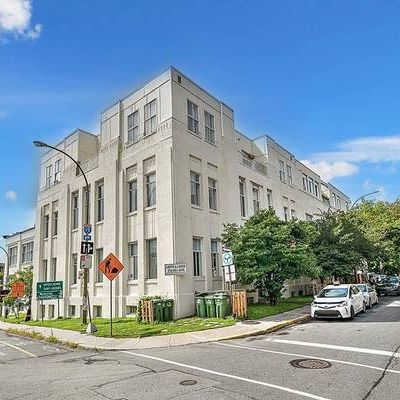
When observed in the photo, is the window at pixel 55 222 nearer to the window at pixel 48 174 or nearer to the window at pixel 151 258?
the window at pixel 48 174

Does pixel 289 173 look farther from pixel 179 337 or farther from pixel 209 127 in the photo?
pixel 179 337

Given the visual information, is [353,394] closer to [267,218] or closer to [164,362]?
[164,362]

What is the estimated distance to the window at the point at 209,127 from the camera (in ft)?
80.1

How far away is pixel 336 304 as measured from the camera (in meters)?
17.0

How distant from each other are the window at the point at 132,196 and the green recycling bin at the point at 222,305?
26.2ft

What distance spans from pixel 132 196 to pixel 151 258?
4.33 meters

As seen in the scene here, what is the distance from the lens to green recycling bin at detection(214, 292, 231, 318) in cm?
1780

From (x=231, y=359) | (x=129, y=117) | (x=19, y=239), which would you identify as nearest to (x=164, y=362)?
(x=231, y=359)

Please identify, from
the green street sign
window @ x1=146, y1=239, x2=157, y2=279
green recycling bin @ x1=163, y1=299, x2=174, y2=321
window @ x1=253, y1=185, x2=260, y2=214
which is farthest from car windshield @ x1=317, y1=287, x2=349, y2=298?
the green street sign

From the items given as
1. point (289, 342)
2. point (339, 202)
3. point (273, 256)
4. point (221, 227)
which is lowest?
point (289, 342)

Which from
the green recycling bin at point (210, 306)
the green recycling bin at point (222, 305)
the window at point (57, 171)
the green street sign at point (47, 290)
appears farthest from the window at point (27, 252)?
the green recycling bin at point (222, 305)

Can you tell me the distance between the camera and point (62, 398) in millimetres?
6641

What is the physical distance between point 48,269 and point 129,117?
13819mm

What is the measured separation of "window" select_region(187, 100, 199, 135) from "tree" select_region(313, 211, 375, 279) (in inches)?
461
